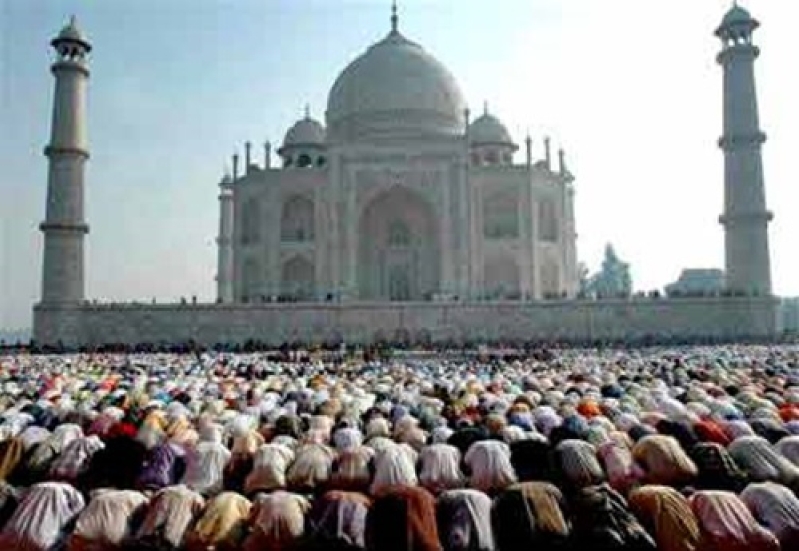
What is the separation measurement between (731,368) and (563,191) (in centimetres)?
1846

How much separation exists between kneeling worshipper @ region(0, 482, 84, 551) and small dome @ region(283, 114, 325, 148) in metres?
31.9

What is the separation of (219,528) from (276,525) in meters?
0.35

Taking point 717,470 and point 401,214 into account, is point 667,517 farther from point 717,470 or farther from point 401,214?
point 401,214

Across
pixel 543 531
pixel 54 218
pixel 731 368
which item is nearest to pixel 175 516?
pixel 543 531

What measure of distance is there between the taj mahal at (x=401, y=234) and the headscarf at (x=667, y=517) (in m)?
21.0

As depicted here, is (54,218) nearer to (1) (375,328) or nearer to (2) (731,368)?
(1) (375,328)

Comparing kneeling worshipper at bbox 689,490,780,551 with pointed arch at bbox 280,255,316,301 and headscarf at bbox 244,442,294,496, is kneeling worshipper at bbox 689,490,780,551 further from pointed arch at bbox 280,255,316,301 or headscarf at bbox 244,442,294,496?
pointed arch at bbox 280,255,316,301

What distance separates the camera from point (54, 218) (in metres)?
26.7

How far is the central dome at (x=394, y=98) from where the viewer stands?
33312mm

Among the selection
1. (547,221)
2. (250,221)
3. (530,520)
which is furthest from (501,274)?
(530,520)

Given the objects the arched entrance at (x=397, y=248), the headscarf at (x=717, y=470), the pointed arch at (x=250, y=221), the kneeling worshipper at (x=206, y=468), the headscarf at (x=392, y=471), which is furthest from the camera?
the pointed arch at (x=250, y=221)

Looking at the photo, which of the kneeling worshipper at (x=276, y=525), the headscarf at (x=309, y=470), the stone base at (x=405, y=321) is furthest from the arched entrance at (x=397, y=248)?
the kneeling worshipper at (x=276, y=525)

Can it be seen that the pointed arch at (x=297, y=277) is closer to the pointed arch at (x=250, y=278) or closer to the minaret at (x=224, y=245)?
the pointed arch at (x=250, y=278)

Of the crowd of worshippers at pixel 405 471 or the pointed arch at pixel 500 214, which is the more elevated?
the pointed arch at pixel 500 214
